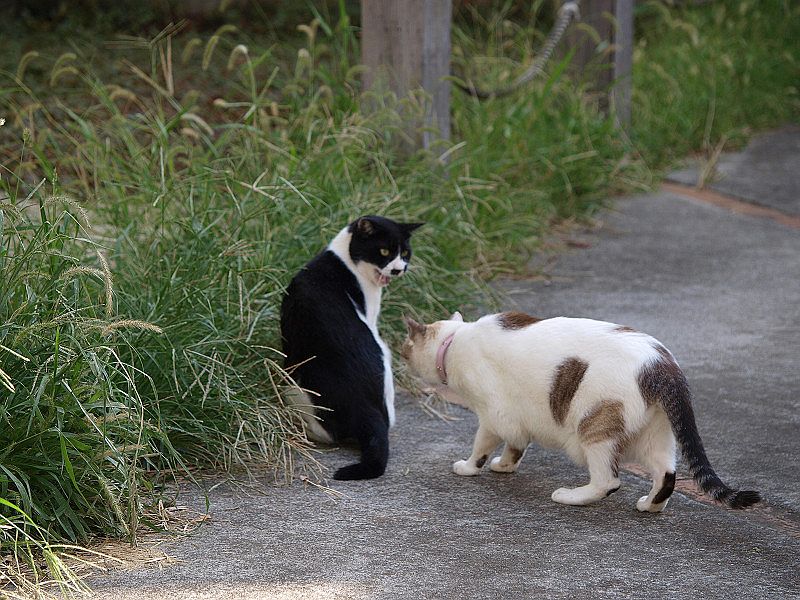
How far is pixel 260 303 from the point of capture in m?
3.92

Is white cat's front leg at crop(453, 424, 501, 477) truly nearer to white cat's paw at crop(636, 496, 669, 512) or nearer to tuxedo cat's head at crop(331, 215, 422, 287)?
white cat's paw at crop(636, 496, 669, 512)

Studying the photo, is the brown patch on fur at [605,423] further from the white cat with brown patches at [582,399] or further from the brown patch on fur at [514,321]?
the brown patch on fur at [514,321]

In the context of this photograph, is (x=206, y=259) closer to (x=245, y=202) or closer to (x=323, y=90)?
(x=245, y=202)

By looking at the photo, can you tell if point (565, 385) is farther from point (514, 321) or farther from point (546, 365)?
point (514, 321)

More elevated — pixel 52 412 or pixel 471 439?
pixel 52 412

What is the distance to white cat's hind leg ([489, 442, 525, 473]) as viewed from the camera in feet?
11.1

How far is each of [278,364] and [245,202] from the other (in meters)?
0.79

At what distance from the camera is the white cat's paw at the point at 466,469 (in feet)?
11.1

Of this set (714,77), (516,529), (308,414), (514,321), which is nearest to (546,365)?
(514,321)

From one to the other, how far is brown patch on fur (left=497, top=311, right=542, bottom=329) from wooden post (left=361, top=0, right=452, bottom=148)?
6.81ft

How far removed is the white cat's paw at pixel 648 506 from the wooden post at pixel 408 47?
8.67 feet

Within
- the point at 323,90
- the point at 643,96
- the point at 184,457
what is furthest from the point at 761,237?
the point at 184,457

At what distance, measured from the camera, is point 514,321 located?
11.0ft

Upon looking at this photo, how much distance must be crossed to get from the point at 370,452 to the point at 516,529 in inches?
22.7
